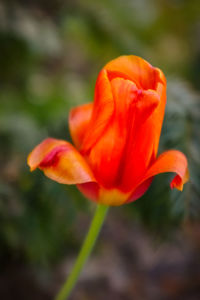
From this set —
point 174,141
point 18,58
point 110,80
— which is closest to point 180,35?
point 18,58

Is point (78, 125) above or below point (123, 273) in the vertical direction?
above

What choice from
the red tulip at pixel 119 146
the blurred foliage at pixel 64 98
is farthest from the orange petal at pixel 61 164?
the blurred foliage at pixel 64 98

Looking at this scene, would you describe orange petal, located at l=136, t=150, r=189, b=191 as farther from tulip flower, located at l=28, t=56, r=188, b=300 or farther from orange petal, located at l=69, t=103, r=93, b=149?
orange petal, located at l=69, t=103, r=93, b=149

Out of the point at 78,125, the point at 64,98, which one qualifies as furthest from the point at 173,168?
the point at 64,98

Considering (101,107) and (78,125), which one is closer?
(101,107)

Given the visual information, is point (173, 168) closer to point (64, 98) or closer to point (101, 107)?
point (101, 107)

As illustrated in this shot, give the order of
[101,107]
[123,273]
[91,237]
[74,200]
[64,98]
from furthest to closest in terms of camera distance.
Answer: [64,98]
[123,273]
[74,200]
[91,237]
[101,107]

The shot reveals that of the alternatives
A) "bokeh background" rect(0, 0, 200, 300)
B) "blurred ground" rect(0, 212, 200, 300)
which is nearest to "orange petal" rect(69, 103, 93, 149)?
"bokeh background" rect(0, 0, 200, 300)

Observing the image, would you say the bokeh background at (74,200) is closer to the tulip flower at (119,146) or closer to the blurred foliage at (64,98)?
the blurred foliage at (64,98)
